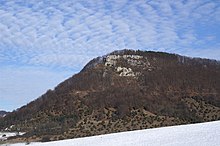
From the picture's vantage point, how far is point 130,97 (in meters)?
61.5

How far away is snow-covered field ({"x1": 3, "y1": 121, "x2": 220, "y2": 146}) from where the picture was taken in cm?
1246

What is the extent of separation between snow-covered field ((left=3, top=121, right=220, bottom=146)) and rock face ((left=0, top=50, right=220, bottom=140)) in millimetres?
26864

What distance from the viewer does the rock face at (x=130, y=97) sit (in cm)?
5231

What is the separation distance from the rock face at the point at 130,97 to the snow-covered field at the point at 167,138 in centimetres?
2686

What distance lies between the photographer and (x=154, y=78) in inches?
2739

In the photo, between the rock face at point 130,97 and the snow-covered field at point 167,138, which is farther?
the rock face at point 130,97

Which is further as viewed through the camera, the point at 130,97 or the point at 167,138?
the point at 130,97

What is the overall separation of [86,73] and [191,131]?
63.1 meters

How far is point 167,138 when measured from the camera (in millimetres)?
13688

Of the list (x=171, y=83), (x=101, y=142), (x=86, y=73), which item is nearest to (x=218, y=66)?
(x=171, y=83)

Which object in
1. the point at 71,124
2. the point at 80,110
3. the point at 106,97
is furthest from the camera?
the point at 106,97

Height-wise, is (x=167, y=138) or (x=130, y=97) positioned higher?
(x=167, y=138)

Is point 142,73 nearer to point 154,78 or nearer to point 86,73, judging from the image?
point 154,78

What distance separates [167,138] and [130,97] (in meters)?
47.9
